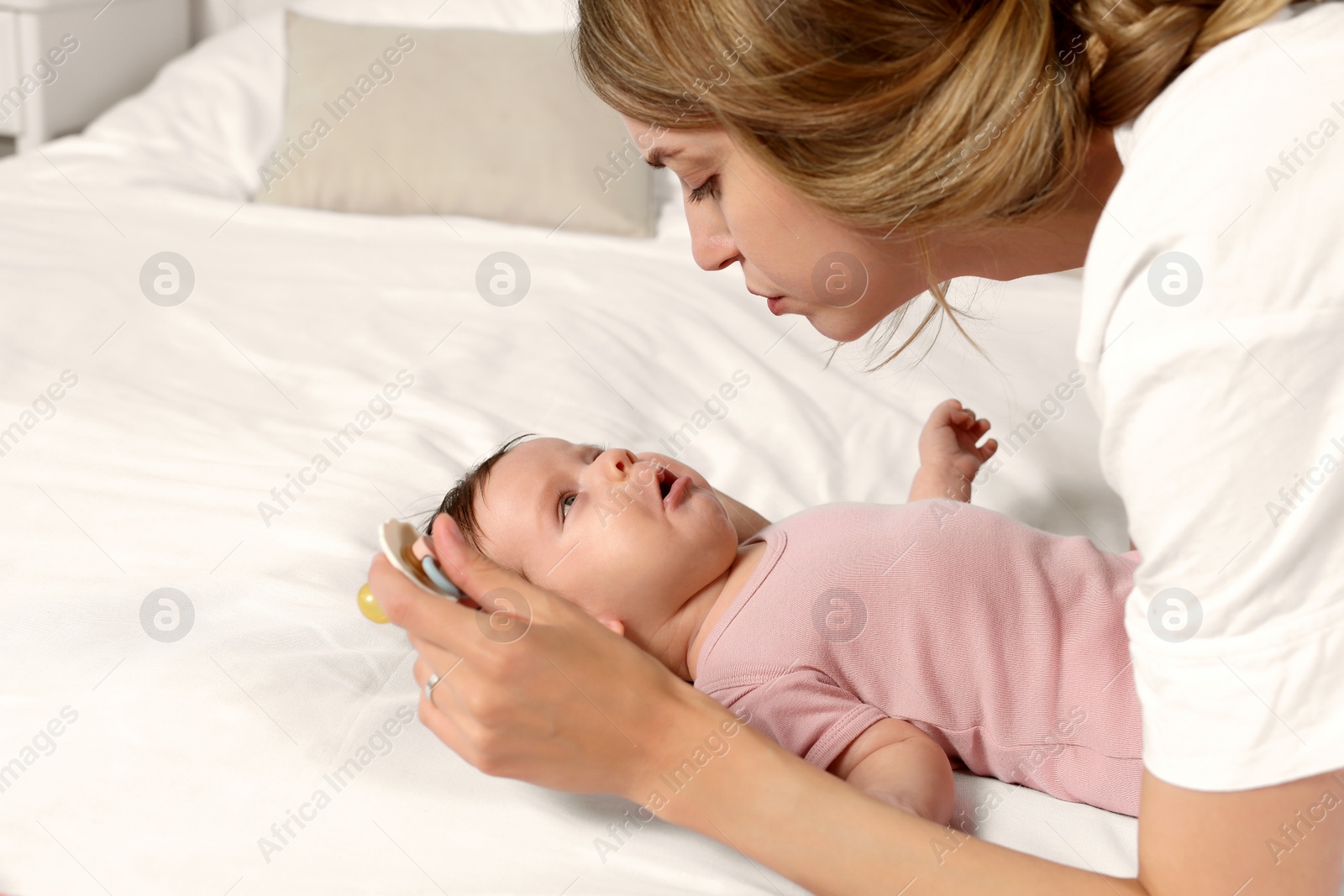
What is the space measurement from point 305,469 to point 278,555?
0.20 m

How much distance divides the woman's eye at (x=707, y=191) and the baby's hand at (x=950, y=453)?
0.50 meters

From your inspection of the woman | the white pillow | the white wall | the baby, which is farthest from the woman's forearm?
the white wall

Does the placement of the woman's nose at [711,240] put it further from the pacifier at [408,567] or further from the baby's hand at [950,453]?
the baby's hand at [950,453]

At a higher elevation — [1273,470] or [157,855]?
[1273,470]

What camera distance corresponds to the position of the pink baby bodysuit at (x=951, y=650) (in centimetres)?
95

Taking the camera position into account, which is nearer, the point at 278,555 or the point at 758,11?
the point at 758,11

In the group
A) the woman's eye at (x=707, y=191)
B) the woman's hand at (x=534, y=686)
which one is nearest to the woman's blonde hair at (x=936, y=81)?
the woman's eye at (x=707, y=191)

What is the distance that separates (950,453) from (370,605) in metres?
0.76

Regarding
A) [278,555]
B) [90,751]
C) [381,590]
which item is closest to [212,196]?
[278,555]

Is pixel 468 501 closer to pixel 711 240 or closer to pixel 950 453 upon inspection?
pixel 711 240

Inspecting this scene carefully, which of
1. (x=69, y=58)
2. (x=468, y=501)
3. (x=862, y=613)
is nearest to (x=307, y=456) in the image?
(x=468, y=501)

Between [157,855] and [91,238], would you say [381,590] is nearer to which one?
[157,855]

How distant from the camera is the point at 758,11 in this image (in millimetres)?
689

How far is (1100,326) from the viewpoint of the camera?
2.11ft
